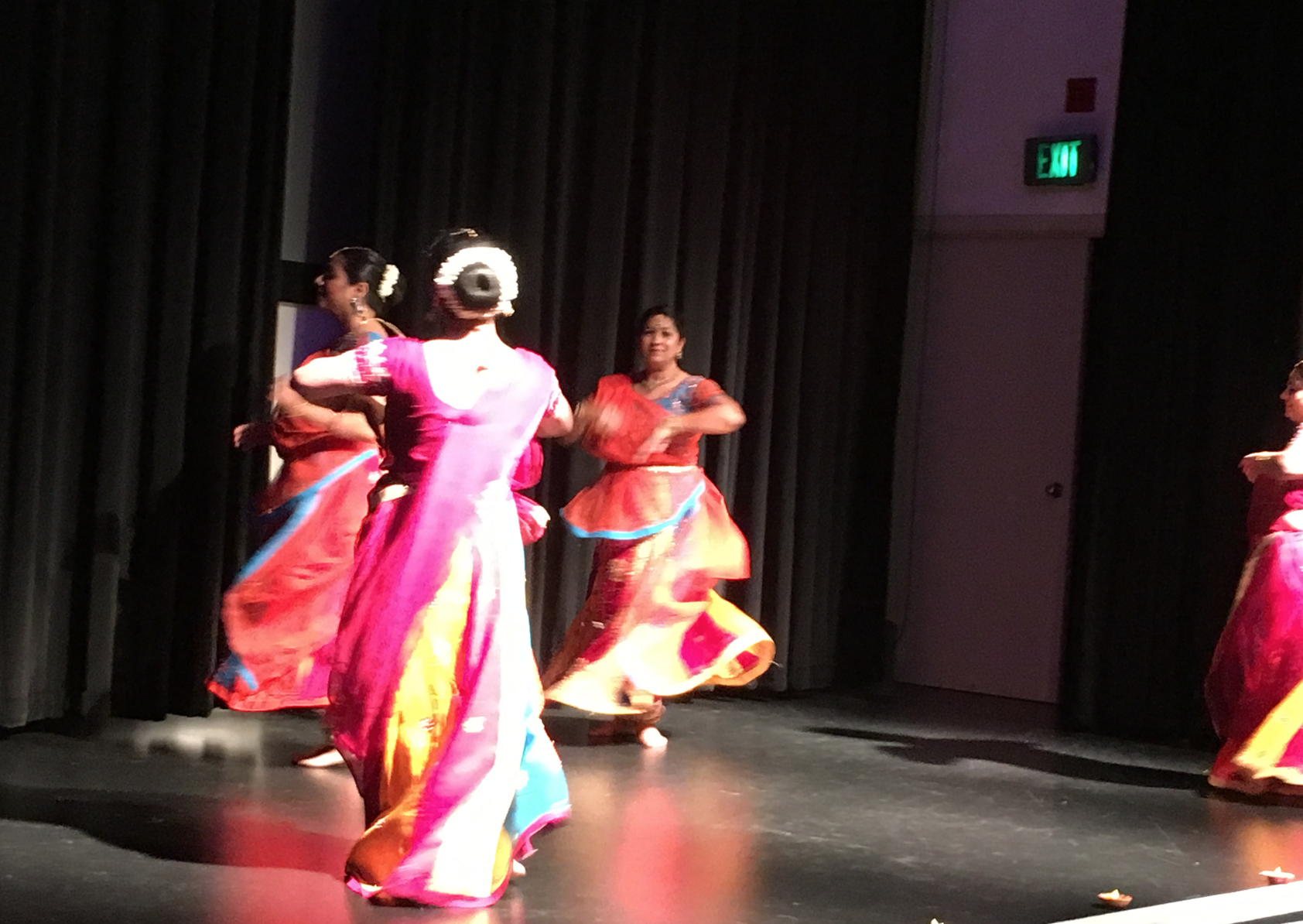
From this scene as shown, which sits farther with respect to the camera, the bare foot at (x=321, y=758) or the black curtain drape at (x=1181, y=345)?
the black curtain drape at (x=1181, y=345)

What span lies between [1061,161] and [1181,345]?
99 centimetres

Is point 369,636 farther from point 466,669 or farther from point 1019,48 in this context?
point 1019,48

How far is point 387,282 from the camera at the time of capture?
15.0 feet

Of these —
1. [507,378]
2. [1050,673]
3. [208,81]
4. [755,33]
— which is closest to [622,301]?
[755,33]

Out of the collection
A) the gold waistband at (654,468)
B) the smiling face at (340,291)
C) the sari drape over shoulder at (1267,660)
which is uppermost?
the smiling face at (340,291)

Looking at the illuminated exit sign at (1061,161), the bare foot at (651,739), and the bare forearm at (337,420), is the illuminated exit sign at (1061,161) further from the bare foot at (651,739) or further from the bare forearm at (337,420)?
the bare forearm at (337,420)

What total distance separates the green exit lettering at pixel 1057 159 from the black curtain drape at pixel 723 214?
583 millimetres

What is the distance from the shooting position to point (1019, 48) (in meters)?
6.94

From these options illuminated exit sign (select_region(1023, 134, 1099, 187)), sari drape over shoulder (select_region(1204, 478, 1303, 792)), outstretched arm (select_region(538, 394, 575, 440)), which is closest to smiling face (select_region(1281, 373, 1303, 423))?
sari drape over shoulder (select_region(1204, 478, 1303, 792))

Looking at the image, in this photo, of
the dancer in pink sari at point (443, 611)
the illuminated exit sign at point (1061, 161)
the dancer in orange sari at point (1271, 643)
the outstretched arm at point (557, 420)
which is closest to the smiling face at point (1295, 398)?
the dancer in orange sari at point (1271, 643)

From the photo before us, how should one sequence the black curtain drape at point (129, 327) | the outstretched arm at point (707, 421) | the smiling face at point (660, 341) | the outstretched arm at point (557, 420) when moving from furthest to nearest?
the smiling face at point (660, 341) < the outstretched arm at point (707, 421) < the black curtain drape at point (129, 327) < the outstretched arm at point (557, 420)

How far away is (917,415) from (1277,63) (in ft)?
6.65

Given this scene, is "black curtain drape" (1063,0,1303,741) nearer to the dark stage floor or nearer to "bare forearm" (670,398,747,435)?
the dark stage floor

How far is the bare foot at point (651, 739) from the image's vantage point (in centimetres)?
511
